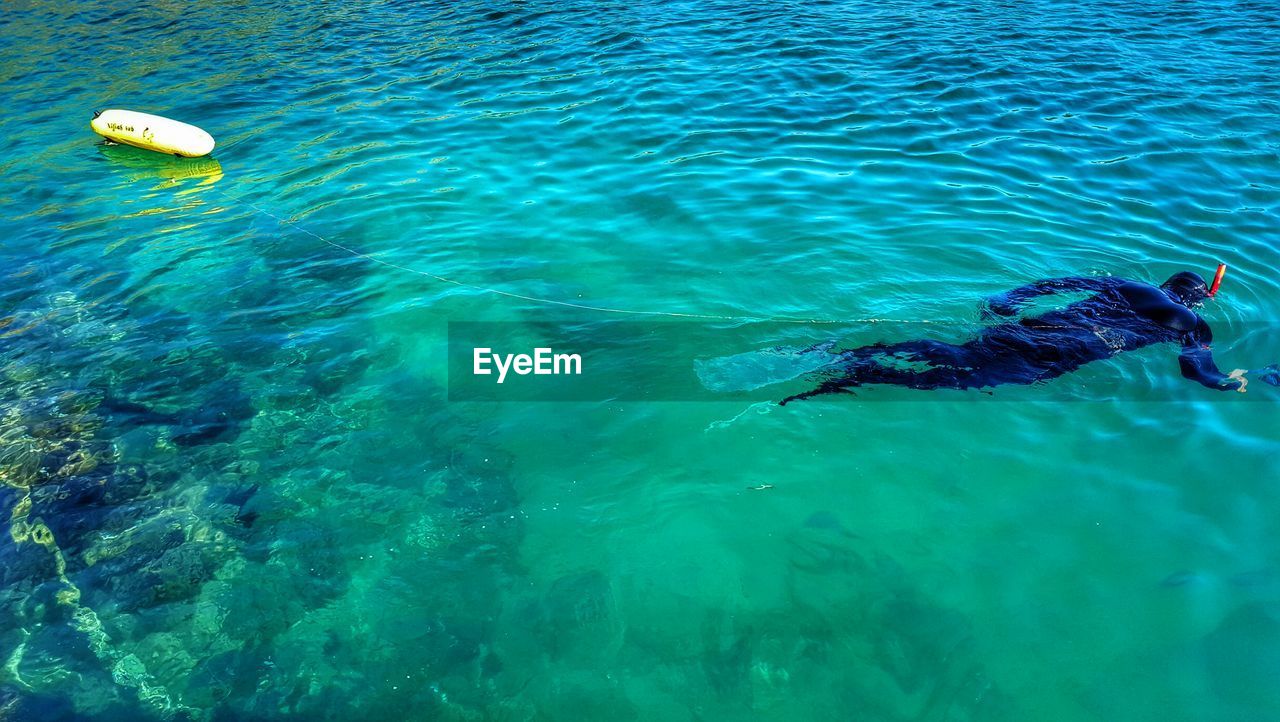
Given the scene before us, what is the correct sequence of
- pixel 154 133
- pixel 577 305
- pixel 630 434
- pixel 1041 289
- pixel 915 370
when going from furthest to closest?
pixel 154 133, pixel 577 305, pixel 1041 289, pixel 915 370, pixel 630 434

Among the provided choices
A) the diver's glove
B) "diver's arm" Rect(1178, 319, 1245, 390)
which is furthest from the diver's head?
the diver's glove

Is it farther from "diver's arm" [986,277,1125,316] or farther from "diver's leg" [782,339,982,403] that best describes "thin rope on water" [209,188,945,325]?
"diver's leg" [782,339,982,403]

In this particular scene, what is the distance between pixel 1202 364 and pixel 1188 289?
91cm

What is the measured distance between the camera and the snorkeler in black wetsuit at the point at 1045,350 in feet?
20.6

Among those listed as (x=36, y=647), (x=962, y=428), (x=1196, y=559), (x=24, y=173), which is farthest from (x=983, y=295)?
(x=24, y=173)

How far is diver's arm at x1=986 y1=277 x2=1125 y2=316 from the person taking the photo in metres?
7.05

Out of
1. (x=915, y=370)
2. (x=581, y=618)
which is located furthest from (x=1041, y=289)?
(x=581, y=618)

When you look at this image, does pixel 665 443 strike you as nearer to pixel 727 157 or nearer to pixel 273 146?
pixel 727 157

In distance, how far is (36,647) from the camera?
179 inches

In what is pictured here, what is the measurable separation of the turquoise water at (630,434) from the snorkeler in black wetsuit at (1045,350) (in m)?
0.22

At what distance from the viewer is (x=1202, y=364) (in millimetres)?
6273

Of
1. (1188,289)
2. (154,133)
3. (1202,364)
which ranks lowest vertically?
(1202,364)

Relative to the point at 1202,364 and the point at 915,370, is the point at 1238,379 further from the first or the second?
the point at 915,370

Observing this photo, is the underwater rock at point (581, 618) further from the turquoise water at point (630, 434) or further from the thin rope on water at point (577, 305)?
the thin rope on water at point (577, 305)
